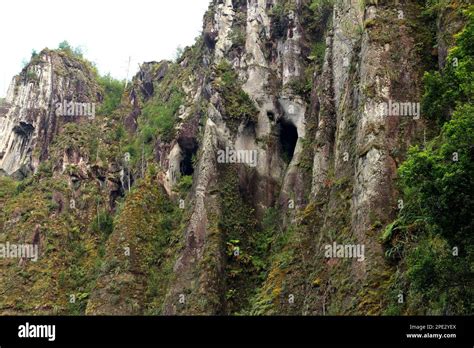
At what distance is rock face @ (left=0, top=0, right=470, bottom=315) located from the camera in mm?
35219

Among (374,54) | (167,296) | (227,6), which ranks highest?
(227,6)

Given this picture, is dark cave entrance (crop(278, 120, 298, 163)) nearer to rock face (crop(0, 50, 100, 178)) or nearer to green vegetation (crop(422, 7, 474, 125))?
green vegetation (crop(422, 7, 474, 125))

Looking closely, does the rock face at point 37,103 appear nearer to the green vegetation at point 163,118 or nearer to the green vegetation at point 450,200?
the green vegetation at point 163,118

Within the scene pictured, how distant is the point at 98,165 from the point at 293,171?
2733 cm

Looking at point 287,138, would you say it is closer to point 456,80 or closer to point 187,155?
point 187,155

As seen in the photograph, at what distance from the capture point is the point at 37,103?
3147 inches

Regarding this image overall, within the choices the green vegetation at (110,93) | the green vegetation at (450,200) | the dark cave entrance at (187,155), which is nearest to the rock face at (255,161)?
the dark cave entrance at (187,155)

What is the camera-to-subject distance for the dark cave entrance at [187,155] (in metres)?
61.0

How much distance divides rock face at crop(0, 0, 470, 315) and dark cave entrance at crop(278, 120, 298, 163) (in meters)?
0.14

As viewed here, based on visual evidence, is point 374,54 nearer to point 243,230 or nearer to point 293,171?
point 293,171

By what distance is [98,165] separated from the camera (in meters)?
69.7

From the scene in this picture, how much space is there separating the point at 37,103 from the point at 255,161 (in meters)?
37.2
